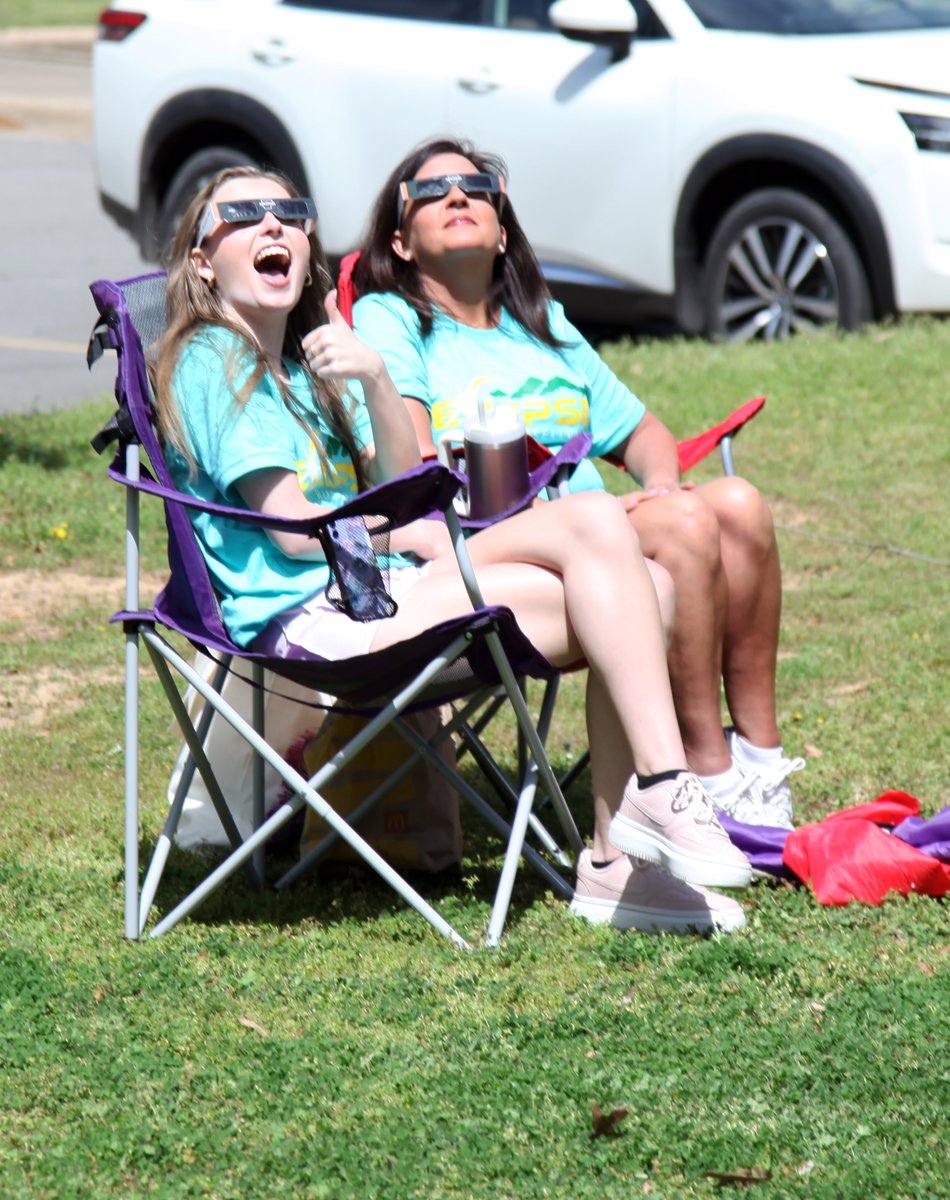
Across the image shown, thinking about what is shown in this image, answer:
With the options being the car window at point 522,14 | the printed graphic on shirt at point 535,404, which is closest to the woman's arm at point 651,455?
the printed graphic on shirt at point 535,404

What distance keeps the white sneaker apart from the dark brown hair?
1.09m

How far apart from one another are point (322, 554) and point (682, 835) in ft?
2.92

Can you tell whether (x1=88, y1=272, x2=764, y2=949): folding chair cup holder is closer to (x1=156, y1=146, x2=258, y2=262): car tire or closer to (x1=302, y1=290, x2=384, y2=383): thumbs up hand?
(x1=302, y1=290, x2=384, y2=383): thumbs up hand

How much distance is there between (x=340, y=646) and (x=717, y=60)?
477 cm

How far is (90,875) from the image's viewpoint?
3807 mm

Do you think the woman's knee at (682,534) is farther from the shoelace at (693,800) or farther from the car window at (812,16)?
the car window at (812,16)

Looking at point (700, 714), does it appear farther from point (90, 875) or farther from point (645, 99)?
point (645, 99)

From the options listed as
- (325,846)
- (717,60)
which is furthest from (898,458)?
(325,846)

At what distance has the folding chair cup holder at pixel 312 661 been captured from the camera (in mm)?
3277

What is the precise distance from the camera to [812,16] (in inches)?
294

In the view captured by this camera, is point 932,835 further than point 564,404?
No

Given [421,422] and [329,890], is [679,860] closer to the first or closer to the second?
[329,890]

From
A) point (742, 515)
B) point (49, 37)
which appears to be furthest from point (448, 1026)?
point (49, 37)

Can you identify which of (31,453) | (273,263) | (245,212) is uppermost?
(245,212)
